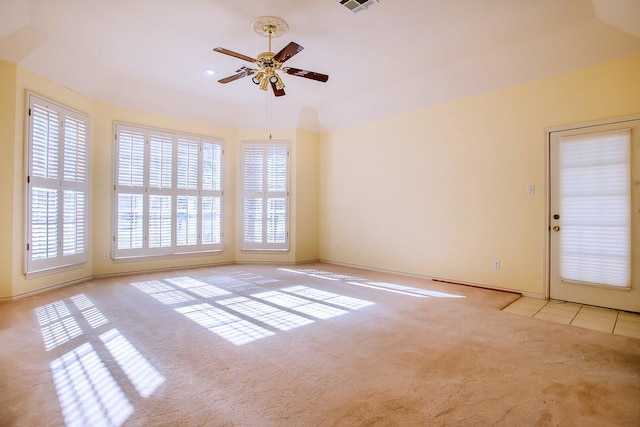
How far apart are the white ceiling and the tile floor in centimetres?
273

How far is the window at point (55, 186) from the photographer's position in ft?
13.2

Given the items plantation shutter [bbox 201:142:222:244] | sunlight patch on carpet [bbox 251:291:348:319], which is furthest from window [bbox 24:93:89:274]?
sunlight patch on carpet [bbox 251:291:348:319]

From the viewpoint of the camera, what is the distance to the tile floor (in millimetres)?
3047

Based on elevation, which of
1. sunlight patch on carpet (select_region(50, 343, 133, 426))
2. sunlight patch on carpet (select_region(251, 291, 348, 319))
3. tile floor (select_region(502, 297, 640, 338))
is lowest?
sunlight patch on carpet (select_region(50, 343, 133, 426))

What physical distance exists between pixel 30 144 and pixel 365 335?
449cm

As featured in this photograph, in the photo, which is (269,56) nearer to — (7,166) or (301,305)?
(301,305)

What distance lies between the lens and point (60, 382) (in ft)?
6.59

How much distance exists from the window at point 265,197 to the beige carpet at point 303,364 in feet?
8.40

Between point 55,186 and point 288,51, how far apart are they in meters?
3.57

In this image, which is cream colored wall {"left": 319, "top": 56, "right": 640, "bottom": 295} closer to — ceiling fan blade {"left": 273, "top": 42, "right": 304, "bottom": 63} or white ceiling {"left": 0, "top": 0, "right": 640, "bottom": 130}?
white ceiling {"left": 0, "top": 0, "right": 640, "bottom": 130}

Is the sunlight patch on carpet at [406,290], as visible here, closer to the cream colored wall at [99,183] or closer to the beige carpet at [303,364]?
the beige carpet at [303,364]

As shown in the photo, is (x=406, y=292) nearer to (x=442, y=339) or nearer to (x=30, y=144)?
(x=442, y=339)

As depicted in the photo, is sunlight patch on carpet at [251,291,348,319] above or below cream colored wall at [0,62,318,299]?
below

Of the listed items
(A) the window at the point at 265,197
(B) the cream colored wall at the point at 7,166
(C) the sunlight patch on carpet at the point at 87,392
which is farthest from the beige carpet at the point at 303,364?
(A) the window at the point at 265,197
